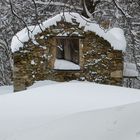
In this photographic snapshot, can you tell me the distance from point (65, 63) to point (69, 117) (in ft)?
30.8

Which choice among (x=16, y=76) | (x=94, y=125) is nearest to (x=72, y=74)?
(x=16, y=76)

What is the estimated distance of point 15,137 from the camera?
414 centimetres

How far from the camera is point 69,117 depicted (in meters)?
4.41

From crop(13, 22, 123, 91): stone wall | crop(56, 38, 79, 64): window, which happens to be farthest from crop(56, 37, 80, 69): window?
crop(13, 22, 123, 91): stone wall

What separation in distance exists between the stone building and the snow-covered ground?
727 cm

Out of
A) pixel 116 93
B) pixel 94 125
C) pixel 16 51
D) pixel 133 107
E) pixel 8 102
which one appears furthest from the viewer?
pixel 16 51

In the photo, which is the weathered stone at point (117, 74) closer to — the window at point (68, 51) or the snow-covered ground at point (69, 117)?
the window at point (68, 51)

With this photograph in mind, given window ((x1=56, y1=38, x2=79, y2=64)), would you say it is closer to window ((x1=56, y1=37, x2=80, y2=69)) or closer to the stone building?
window ((x1=56, y1=37, x2=80, y2=69))

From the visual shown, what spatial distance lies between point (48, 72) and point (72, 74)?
29.1 inches

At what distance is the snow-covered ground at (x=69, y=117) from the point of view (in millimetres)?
3986

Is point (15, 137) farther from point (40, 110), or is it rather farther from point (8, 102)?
point (8, 102)

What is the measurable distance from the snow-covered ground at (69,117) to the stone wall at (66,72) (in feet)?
23.9

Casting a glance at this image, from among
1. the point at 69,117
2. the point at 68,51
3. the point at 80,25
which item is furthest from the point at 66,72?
the point at 69,117

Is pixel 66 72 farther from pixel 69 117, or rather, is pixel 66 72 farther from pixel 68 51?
pixel 69 117
